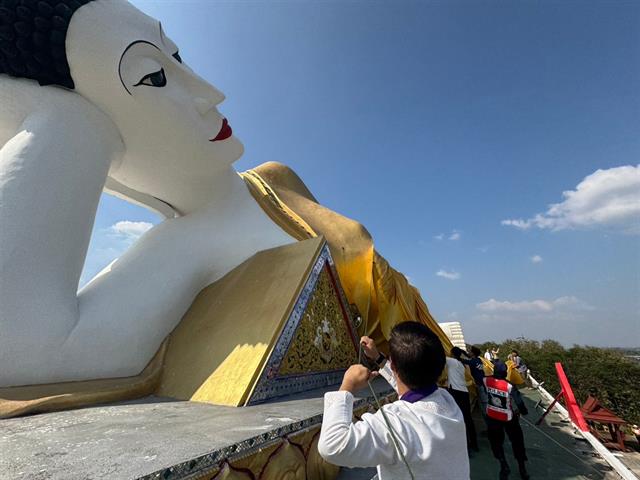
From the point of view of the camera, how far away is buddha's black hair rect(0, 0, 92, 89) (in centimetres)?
318

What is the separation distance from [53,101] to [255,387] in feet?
10.7

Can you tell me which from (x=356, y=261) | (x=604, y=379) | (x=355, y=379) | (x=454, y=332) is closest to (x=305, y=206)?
(x=356, y=261)

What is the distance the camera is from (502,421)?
3.20m

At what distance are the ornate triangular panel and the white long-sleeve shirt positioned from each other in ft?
5.22

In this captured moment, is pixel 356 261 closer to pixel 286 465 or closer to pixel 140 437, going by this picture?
pixel 286 465

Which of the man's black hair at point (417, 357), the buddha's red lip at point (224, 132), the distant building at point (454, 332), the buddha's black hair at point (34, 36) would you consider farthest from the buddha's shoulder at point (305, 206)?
the distant building at point (454, 332)

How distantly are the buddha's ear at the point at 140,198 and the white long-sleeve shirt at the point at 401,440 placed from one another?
427 centimetres

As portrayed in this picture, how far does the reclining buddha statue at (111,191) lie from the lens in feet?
8.72

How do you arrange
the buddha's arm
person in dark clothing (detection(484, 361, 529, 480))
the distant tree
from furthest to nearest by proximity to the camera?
the distant tree
person in dark clothing (detection(484, 361, 529, 480))
the buddha's arm

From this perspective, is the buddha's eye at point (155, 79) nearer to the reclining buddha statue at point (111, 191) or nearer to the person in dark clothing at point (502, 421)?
the reclining buddha statue at point (111, 191)

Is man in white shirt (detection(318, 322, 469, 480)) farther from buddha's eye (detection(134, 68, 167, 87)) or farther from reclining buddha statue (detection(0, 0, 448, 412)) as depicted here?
buddha's eye (detection(134, 68, 167, 87))

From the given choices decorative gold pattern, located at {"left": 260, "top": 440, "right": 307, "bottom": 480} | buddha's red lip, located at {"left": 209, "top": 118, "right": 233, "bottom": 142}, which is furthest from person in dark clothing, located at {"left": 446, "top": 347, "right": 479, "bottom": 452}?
buddha's red lip, located at {"left": 209, "top": 118, "right": 233, "bottom": 142}

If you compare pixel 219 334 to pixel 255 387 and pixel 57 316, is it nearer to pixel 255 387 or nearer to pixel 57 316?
pixel 255 387

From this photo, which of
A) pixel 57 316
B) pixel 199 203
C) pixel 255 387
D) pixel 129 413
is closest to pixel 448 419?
pixel 255 387
